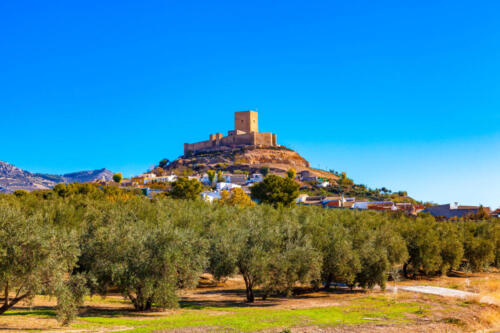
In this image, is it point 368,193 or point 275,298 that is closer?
point 275,298

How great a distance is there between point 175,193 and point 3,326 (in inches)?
2176

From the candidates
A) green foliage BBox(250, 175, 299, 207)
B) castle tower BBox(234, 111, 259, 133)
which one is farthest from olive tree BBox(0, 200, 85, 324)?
castle tower BBox(234, 111, 259, 133)

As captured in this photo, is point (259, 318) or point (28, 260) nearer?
point (28, 260)

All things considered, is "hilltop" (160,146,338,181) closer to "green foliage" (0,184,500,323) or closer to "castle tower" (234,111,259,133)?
"castle tower" (234,111,259,133)

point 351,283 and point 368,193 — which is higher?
point 368,193

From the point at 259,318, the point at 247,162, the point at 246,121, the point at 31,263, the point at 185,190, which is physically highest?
the point at 246,121

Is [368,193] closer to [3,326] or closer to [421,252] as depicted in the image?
[421,252]

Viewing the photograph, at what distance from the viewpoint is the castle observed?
183 metres

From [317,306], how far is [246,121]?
6303 inches

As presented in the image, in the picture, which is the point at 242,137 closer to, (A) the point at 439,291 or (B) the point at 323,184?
(B) the point at 323,184

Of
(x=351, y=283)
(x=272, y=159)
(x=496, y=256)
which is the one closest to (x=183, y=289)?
(x=351, y=283)

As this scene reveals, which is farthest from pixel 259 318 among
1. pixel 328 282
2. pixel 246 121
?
pixel 246 121

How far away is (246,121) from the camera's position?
186m

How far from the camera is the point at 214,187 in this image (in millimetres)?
124000
